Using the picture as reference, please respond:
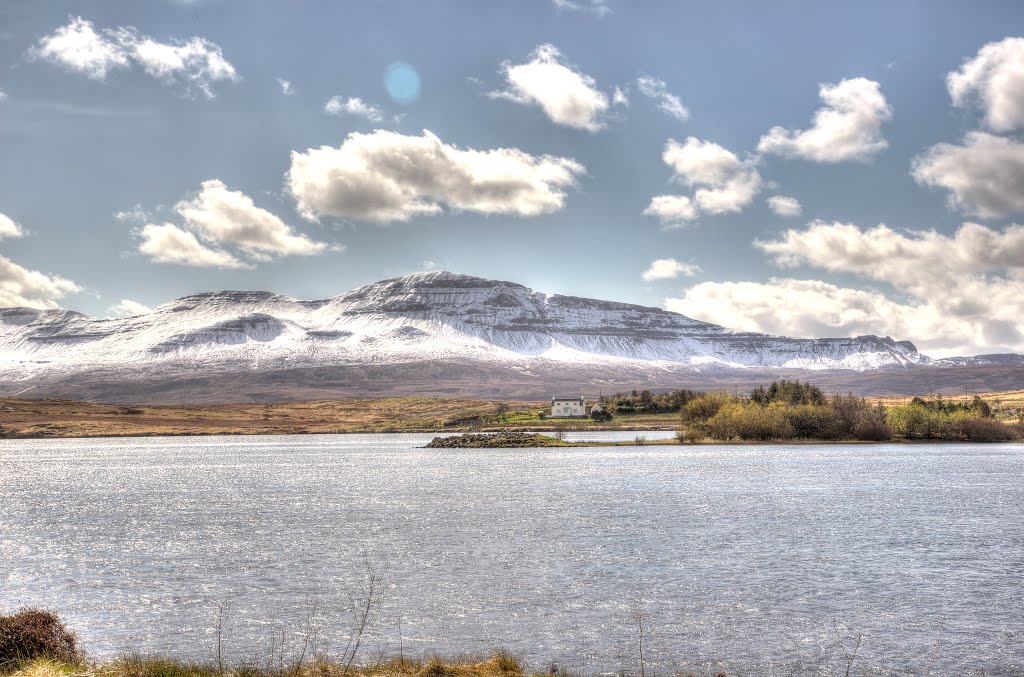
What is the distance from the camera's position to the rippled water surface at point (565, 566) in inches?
866

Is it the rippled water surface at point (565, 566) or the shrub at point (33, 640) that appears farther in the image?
the rippled water surface at point (565, 566)

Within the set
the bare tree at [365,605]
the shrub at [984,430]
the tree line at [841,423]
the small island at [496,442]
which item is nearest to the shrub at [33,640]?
the bare tree at [365,605]

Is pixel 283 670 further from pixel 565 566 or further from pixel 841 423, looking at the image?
pixel 841 423

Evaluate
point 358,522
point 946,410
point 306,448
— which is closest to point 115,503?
point 358,522

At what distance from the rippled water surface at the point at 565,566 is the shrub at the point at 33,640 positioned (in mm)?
3215

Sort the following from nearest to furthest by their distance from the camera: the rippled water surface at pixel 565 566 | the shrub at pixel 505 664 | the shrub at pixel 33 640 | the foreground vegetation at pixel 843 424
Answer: the shrub at pixel 33 640, the shrub at pixel 505 664, the rippled water surface at pixel 565 566, the foreground vegetation at pixel 843 424

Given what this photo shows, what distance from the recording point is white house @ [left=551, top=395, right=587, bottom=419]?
19025cm

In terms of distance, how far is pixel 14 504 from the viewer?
59.3m

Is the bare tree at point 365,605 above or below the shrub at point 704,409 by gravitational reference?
below

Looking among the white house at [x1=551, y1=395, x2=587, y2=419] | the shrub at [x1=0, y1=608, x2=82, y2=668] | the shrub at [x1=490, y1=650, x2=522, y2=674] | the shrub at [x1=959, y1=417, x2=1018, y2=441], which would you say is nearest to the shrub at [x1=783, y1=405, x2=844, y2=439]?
the shrub at [x1=959, y1=417, x2=1018, y2=441]

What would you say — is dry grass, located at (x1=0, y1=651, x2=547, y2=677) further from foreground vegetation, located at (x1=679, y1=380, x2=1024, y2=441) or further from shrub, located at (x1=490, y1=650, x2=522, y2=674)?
foreground vegetation, located at (x1=679, y1=380, x2=1024, y2=441)

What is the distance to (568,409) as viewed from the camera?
19150cm

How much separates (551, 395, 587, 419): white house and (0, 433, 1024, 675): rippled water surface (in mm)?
117636

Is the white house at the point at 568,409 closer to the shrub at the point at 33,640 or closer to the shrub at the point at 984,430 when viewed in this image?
the shrub at the point at 984,430
